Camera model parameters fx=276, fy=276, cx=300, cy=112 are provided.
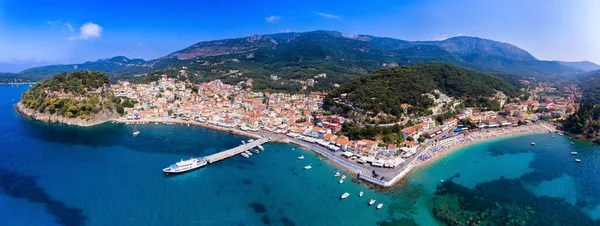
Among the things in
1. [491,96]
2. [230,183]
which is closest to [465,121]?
[491,96]

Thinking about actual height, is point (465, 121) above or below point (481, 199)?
above

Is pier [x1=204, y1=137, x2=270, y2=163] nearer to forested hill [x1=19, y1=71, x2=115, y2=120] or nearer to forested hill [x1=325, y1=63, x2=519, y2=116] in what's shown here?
forested hill [x1=325, y1=63, x2=519, y2=116]

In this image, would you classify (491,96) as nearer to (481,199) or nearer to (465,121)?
(465,121)

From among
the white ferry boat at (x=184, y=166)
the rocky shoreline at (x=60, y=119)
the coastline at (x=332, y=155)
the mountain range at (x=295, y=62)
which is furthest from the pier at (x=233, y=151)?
the mountain range at (x=295, y=62)

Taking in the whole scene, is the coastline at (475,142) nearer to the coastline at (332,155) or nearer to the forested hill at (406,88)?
the coastline at (332,155)

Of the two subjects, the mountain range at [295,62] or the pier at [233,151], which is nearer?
the pier at [233,151]
